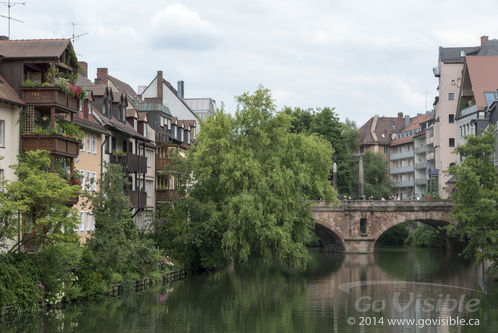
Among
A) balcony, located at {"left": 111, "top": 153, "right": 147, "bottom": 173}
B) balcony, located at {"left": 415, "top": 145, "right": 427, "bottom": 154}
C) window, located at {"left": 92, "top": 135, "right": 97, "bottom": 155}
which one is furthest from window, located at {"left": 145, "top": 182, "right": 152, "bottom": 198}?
balcony, located at {"left": 415, "top": 145, "right": 427, "bottom": 154}

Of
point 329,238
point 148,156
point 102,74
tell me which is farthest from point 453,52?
point 148,156

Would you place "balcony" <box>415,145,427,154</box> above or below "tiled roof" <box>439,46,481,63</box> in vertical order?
below

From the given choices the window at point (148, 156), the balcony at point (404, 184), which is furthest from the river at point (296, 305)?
the balcony at point (404, 184)

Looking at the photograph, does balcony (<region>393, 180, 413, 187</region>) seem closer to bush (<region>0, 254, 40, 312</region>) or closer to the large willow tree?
the large willow tree

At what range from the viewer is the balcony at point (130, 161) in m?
52.6

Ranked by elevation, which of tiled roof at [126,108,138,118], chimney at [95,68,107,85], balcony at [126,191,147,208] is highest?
chimney at [95,68,107,85]

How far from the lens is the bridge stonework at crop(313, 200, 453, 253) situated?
271 feet

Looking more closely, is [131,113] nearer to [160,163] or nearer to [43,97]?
[160,163]

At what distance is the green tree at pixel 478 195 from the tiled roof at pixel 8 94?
29608mm

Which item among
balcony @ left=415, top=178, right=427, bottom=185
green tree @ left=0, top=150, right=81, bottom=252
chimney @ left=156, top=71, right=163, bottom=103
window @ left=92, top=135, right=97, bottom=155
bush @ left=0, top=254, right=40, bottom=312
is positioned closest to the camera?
bush @ left=0, top=254, right=40, bottom=312

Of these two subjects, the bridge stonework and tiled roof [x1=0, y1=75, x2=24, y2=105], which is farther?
the bridge stonework

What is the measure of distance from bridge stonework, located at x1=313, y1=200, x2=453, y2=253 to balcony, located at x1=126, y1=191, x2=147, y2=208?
31.5m

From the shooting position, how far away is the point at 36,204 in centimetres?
3500

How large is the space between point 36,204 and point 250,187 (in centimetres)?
2055
